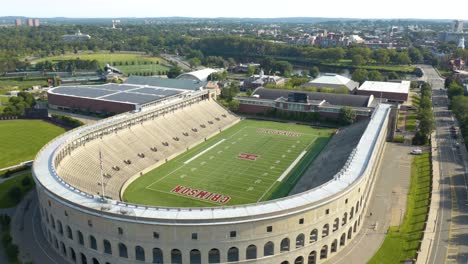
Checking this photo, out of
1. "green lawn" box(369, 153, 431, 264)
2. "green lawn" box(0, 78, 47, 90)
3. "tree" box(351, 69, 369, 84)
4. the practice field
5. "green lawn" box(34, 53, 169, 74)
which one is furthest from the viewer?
"green lawn" box(34, 53, 169, 74)

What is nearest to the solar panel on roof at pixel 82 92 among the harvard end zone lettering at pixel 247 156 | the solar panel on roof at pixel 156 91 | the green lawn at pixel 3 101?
the solar panel on roof at pixel 156 91

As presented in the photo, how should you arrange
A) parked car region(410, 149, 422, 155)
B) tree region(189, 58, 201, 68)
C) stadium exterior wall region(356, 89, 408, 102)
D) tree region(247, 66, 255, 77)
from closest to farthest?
parked car region(410, 149, 422, 155) → stadium exterior wall region(356, 89, 408, 102) → tree region(247, 66, 255, 77) → tree region(189, 58, 201, 68)

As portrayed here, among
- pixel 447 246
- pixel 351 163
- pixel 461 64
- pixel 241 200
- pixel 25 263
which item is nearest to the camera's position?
pixel 25 263

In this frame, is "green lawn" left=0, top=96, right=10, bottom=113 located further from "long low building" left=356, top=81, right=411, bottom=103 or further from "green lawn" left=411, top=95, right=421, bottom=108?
"green lawn" left=411, top=95, right=421, bottom=108

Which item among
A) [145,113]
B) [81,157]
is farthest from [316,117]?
[81,157]

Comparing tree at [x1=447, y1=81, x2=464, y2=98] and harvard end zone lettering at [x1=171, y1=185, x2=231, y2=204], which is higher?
tree at [x1=447, y1=81, x2=464, y2=98]

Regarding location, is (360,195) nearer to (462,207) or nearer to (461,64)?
(462,207)

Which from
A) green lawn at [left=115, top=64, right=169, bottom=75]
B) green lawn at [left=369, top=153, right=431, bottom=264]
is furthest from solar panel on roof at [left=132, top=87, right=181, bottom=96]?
green lawn at [left=369, top=153, right=431, bottom=264]

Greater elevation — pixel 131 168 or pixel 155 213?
pixel 155 213

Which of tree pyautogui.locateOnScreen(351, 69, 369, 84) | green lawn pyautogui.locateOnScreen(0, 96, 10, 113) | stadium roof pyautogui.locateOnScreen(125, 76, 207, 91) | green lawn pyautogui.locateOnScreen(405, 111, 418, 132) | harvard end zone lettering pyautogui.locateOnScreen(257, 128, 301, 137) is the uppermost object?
tree pyautogui.locateOnScreen(351, 69, 369, 84)
